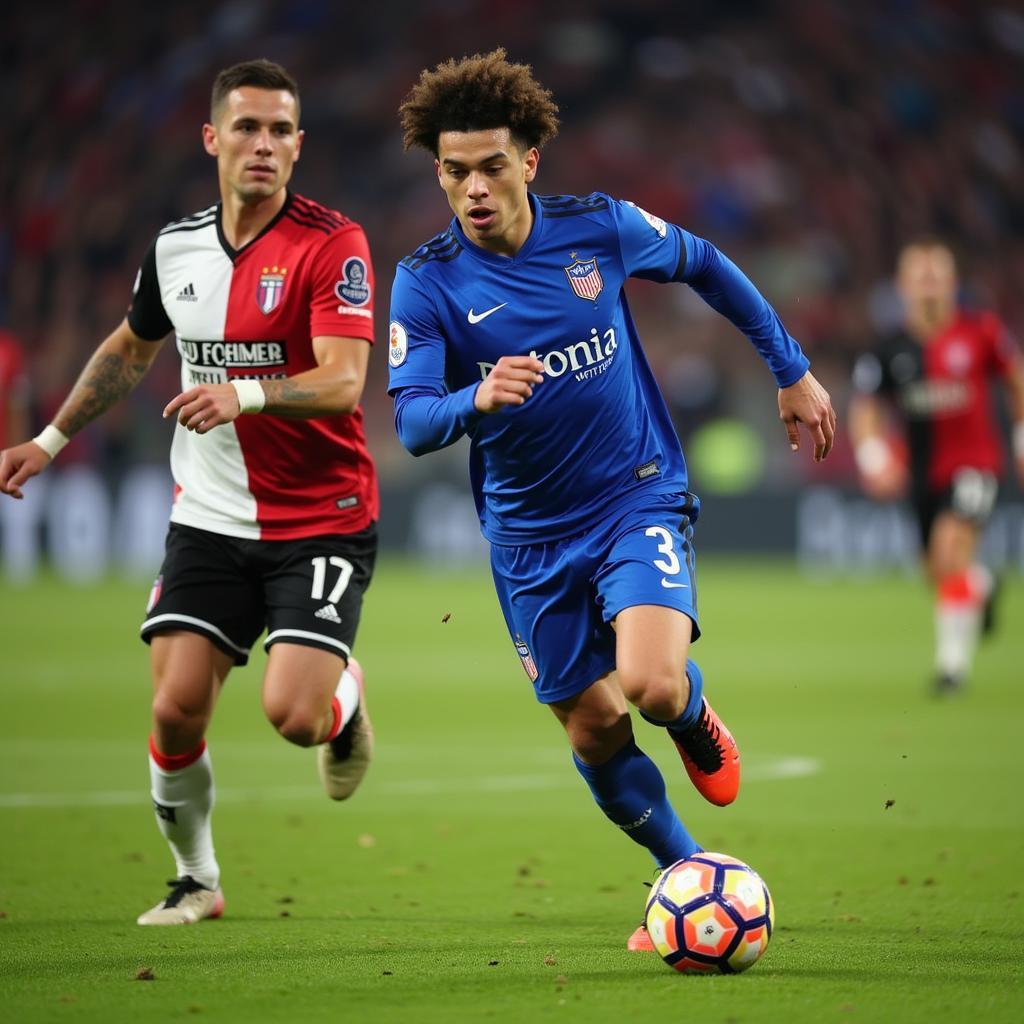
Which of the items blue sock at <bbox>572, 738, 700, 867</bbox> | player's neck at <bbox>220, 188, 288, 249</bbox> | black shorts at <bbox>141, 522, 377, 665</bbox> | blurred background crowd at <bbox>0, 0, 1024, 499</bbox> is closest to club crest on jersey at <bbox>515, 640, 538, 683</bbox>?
blue sock at <bbox>572, 738, 700, 867</bbox>

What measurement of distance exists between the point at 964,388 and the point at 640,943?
8.22 m

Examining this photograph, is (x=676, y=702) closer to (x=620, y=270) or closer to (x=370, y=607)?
(x=620, y=270)

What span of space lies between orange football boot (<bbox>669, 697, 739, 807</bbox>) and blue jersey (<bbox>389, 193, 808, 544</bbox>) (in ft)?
2.16

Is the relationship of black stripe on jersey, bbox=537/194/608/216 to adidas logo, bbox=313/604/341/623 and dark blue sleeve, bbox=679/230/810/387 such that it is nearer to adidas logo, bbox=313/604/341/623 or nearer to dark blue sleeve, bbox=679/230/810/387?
dark blue sleeve, bbox=679/230/810/387

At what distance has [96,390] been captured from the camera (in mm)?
5996

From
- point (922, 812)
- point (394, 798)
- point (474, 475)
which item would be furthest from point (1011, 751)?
point (474, 475)

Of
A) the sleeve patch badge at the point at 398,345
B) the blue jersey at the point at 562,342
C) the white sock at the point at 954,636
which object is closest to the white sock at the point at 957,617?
the white sock at the point at 954,636

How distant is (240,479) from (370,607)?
12419 millimetres

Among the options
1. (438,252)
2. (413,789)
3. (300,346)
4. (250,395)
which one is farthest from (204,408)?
(413,789)

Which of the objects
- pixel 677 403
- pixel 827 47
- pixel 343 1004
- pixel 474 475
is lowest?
pixel 343 1004

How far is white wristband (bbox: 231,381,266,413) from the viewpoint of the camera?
Answer: 5133 mm

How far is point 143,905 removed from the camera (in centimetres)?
573

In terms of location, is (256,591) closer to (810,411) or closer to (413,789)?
(810,411)

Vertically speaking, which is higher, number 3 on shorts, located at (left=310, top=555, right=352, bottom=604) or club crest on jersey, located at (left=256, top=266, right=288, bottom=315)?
club crest on jersey, located at (left=256, top=266, right=288, bottom=315)
